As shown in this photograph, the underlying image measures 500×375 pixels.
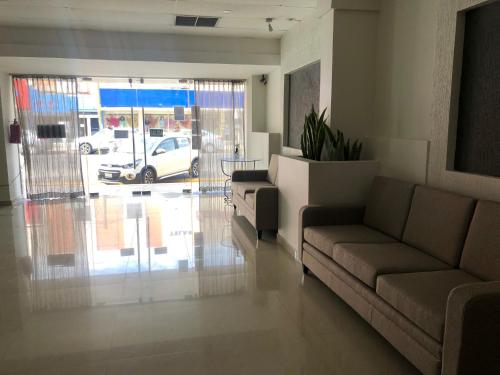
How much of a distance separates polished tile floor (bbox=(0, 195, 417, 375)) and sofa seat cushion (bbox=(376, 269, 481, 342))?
0.43 meters

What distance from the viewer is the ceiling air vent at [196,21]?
5.79 metres

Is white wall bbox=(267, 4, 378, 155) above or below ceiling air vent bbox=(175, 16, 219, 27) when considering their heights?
below

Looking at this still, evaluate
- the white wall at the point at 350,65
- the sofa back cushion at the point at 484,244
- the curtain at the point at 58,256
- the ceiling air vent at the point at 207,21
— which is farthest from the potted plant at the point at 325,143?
the curtain at the point at 58,256

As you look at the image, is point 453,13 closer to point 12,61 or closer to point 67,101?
point 12,61

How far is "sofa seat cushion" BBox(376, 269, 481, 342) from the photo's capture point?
209cm

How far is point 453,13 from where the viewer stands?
10.8 feet

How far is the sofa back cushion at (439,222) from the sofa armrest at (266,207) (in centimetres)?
201

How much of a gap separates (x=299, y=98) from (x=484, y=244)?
4266mm

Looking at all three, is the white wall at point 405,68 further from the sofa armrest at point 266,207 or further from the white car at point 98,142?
the white car at point 98,142

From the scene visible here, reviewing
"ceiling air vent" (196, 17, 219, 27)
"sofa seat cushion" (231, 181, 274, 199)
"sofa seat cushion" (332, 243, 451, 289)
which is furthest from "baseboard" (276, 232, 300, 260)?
"ceiling air vent" (196, 17, 219, 27)

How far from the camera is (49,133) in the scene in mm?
8047

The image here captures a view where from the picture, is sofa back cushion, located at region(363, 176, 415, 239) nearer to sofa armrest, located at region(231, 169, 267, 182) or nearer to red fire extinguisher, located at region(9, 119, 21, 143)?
sofa armrest, located at region(231, 169, 267, 182)

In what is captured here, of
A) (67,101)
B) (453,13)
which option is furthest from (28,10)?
(453,13)

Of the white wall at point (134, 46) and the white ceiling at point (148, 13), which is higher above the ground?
the white ceiling at point (148, 13)
